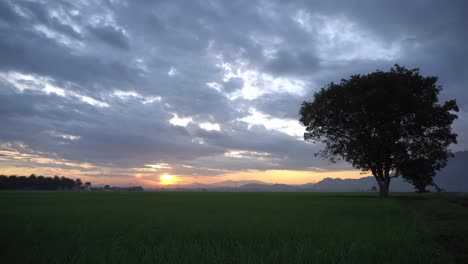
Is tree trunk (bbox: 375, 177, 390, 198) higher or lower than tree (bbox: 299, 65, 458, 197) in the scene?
lower

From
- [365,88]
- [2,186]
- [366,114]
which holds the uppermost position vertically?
[365,88]

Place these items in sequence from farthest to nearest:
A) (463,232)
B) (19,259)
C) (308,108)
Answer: (308,108), (463,232), (19,259)

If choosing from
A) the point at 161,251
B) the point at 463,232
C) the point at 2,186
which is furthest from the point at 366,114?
the point at 2,186

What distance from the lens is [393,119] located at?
141 feet

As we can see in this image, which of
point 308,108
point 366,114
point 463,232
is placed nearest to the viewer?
point 463,232

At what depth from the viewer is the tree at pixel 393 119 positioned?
42.0m

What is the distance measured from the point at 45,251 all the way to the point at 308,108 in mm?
44115

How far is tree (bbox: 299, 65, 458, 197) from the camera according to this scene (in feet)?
138

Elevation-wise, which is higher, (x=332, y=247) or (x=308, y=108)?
(x=308, y=108)

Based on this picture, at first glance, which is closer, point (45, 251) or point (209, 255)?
point (209, 255)

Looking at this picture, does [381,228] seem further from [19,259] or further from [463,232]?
[19,259]

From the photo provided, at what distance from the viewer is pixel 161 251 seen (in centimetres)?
803

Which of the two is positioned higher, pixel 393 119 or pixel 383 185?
pixel 393 119

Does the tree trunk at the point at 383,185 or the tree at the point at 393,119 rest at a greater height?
the tree at the point at 393,119
